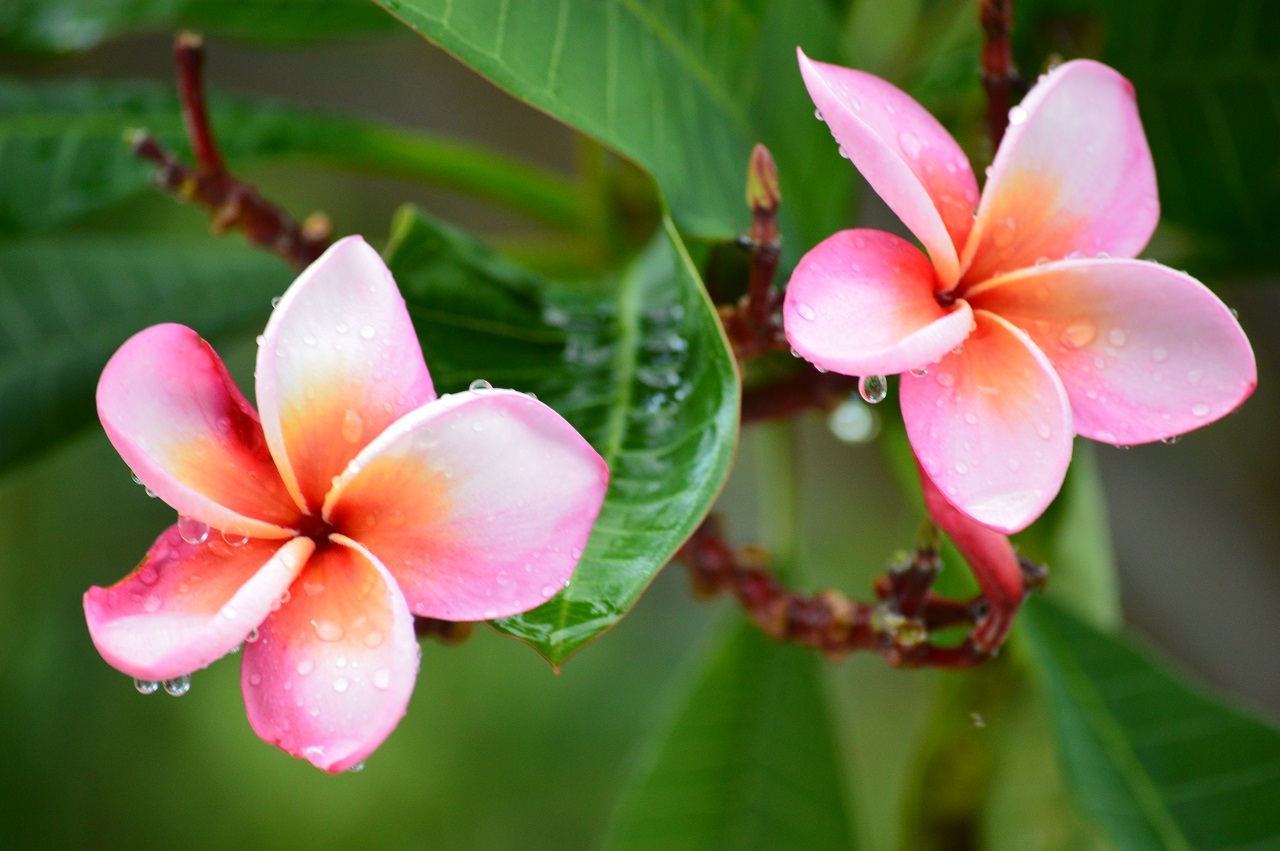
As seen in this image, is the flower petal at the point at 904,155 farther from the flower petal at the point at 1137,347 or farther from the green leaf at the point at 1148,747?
the green leaf at the point at 1148,747

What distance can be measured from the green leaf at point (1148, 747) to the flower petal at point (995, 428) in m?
0.34

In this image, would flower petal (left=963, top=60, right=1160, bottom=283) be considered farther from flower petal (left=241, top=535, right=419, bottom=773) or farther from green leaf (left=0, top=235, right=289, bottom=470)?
green leaf (left=0, top=235, right=289, bottom=470)

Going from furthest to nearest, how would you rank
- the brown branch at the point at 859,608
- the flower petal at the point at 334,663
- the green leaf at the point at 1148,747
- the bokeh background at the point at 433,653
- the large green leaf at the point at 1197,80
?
the bokeh background at the point at 433,653, the large green leaf at the point at 1197,80, the green leaf at the point at 1148,747, the brown branch at the point at 859,608, the flower petal at the point at 334,663

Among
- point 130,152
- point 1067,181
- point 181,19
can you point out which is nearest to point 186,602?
point 1067,181

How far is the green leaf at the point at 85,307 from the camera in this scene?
2.23 feet

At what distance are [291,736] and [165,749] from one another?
1.61m

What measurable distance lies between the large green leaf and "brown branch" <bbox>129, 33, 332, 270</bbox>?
1.67ft

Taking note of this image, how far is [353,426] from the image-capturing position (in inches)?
12.9

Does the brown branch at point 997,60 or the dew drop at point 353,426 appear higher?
the brown branch at point 997,60

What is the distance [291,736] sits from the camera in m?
0.30

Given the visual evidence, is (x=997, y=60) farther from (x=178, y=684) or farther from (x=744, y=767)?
(x=744, y=767)

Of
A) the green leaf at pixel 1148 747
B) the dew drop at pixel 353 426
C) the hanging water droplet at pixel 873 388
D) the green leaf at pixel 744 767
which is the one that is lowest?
the green leaf at pixel 744 767

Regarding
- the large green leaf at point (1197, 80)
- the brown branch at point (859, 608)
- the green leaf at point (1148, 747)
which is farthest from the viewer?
the large green leaf at point (1197, 80)

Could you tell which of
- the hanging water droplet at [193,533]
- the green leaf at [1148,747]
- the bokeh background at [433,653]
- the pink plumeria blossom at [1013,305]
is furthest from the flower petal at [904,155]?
the bokeh background at [433,653]
